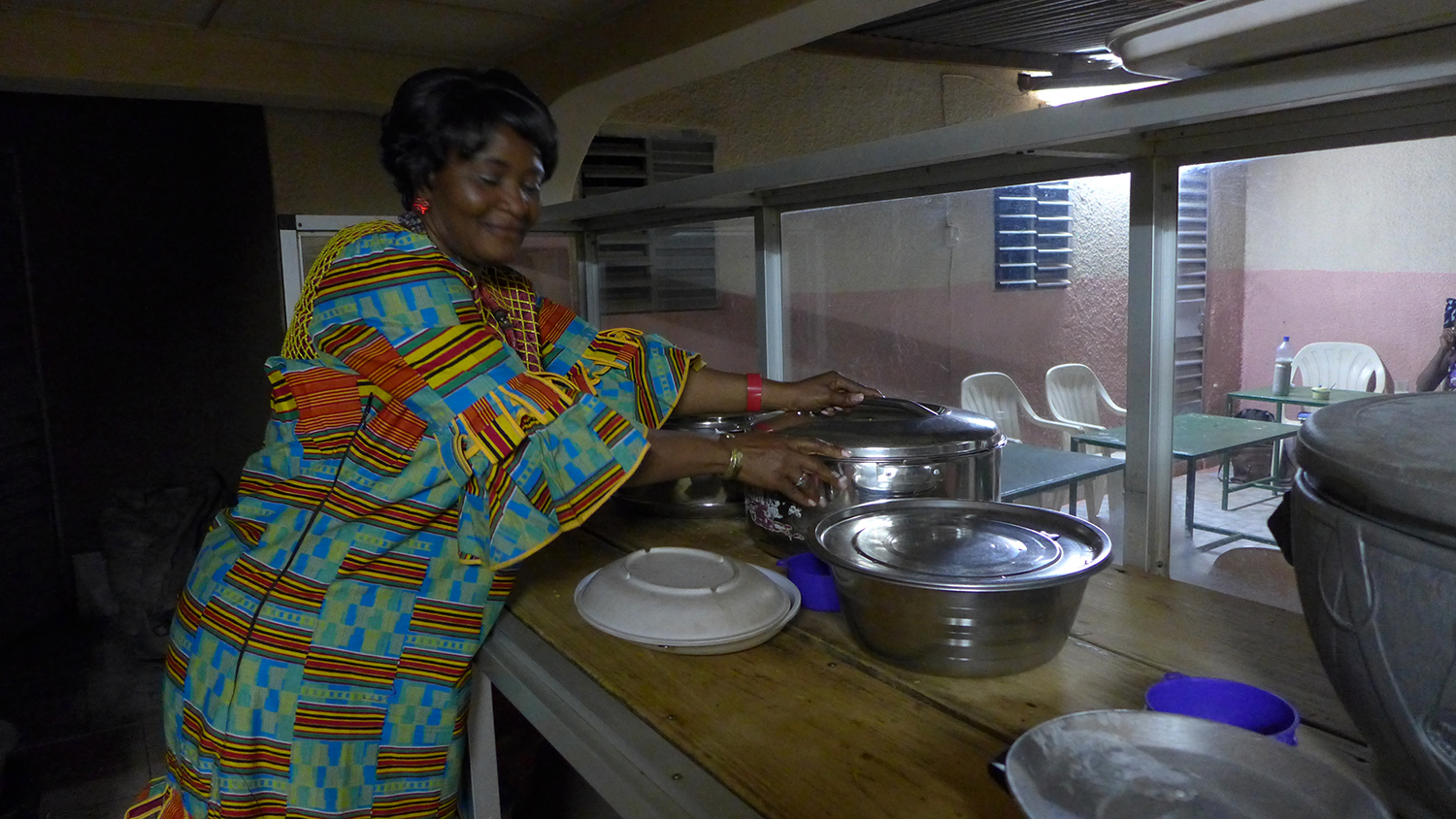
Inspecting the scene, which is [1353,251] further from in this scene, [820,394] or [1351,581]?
[1351,581]

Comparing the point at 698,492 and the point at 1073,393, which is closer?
the point at 698,492

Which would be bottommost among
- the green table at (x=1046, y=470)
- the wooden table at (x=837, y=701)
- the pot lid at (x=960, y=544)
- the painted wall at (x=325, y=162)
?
the green table at (x=1046, y=470)

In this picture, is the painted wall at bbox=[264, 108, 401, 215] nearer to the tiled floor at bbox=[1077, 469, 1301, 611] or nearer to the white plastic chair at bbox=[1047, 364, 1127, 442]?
the white plastic chair at bbox=[1047, 364, 1127, 442]

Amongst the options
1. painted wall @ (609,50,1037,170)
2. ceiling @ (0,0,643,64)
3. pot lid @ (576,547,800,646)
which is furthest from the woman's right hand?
painted wall @ (609,50,1037,170)

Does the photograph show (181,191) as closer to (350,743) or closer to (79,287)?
(79,287)

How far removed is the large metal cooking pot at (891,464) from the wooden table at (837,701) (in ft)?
0.59

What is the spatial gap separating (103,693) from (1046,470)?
3.04 meters

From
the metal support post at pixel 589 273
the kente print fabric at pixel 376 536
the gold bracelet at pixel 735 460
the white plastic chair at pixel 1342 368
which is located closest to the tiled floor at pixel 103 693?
the white plastic chair at pixel 1342 368

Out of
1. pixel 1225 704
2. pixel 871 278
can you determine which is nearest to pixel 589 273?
pixel 871 278

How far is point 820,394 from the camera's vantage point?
1.62 m

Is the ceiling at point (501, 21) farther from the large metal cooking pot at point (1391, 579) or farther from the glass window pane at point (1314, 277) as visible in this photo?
the large metal cooking pot at point (1391, 579)

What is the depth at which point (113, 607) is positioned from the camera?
3789 mm

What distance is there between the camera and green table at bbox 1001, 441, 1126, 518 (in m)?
2.15

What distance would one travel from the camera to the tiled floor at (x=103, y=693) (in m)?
1.55
